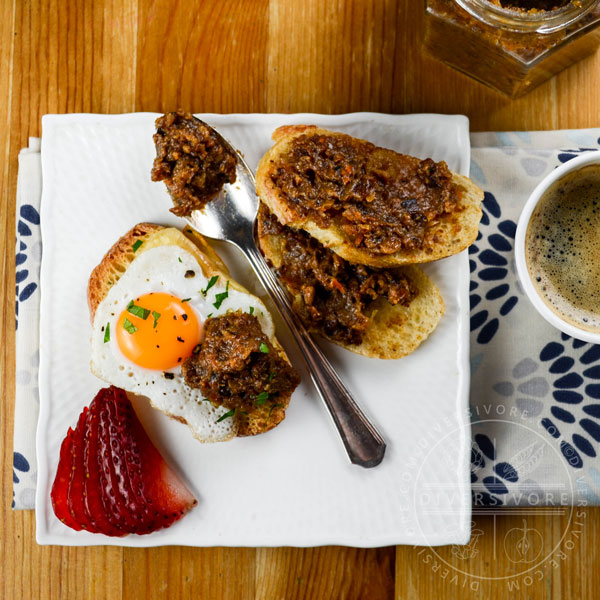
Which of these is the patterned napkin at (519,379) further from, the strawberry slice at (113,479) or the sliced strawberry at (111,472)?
the sliced strawberry at (111,472)

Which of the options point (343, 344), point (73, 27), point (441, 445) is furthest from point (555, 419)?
point (73, 27)

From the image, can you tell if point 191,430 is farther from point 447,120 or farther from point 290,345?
point 447,120

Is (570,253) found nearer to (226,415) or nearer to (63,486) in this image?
(226,415)

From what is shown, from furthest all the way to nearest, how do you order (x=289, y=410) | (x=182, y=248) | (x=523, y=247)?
(x=289, y=410) < (x=182, y=248) < (x=523, y=247)

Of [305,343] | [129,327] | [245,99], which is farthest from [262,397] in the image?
[245,99]

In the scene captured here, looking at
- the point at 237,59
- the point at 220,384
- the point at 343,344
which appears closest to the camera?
the point at 220,384

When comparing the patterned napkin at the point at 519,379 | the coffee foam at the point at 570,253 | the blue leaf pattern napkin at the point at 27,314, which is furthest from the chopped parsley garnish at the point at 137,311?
the coffee foam at the point at 570,253
